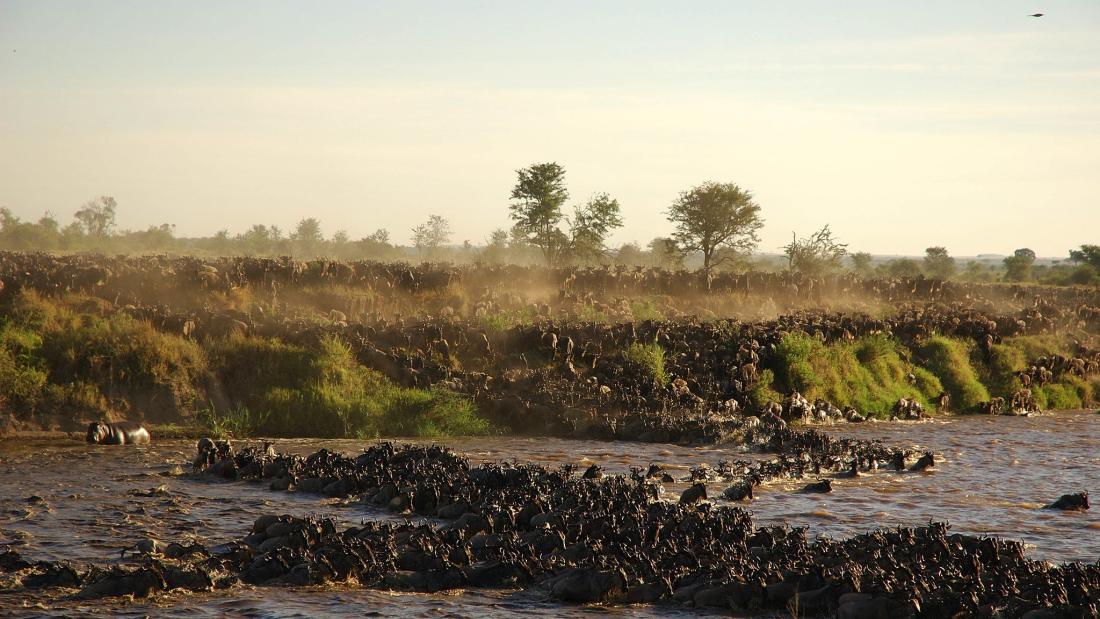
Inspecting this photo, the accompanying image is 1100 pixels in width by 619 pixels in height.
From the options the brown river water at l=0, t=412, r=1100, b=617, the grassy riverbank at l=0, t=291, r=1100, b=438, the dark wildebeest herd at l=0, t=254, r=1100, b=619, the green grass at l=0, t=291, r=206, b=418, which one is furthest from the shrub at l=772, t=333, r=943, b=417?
the green grass at l=0, t=291, r=206, b=418

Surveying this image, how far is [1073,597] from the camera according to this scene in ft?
30.5

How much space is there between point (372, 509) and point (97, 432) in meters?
7.10

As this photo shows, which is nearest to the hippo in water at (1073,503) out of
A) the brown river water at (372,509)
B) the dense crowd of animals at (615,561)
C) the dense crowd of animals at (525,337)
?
the brown river water at (372,509)

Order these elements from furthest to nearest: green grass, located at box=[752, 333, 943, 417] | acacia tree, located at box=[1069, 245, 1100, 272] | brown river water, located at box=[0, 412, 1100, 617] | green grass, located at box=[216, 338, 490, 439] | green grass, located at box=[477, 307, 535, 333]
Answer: acacia tree, located at box=[1069, 245, 1100, 272], green grass, located at box=[752, 333, 943, 417], green grass, located at box=[477, 307, 535, 333], green grass, located at box=[216, 338, 490, 439], brown river water, located at box=[0, 412, 1100, 617]

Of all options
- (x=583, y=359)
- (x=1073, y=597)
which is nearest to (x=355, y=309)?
(x=583, y=359)

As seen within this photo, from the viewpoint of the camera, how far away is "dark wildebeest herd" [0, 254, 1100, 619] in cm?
1021

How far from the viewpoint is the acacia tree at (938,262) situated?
8725 centimetres

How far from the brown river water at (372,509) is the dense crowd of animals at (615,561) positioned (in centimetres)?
28

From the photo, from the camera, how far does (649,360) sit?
24.5m

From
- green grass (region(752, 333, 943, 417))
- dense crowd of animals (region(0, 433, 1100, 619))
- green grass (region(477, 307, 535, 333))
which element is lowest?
dense crowd of animals (region(0, 433, 1100, 619))

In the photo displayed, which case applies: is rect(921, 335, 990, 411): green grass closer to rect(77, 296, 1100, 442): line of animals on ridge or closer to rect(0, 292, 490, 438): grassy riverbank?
rect(77, 296, 1100, 442): line of animals on ridge

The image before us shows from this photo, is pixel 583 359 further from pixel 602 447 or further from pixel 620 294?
pixel 620 294

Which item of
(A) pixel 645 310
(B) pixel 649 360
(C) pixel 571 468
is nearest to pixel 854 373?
(B) pixel 649 360

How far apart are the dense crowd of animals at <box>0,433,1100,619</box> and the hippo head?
24.0 feet
